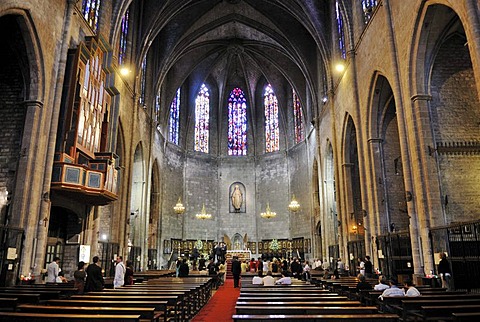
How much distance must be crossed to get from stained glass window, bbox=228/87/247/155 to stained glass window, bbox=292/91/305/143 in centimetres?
521

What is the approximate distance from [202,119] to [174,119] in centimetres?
332

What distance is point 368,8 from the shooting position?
1736cm

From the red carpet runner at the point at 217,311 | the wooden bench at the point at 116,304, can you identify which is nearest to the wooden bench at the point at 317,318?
the wooden bench at the point at 116,304

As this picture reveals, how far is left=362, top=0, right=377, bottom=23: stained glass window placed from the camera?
661 inches

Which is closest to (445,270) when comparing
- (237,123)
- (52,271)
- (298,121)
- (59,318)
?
(59,318)

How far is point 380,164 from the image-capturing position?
16625mm

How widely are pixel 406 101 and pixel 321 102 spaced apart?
1345 centimetres

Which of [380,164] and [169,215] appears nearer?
A: [380,164]

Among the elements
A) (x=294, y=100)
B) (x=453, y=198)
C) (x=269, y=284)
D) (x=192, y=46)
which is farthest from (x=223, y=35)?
(x=269, y=284)

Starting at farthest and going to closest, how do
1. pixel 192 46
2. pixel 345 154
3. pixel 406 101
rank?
pixel 192 46, pixel 345 154, pixel 406 101

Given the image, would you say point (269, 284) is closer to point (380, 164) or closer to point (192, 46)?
point (380, 164)

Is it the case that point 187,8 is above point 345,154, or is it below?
above

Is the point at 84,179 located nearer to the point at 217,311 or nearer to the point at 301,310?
the point at 217,311

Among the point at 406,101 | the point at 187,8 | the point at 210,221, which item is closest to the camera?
the point at 406,101
